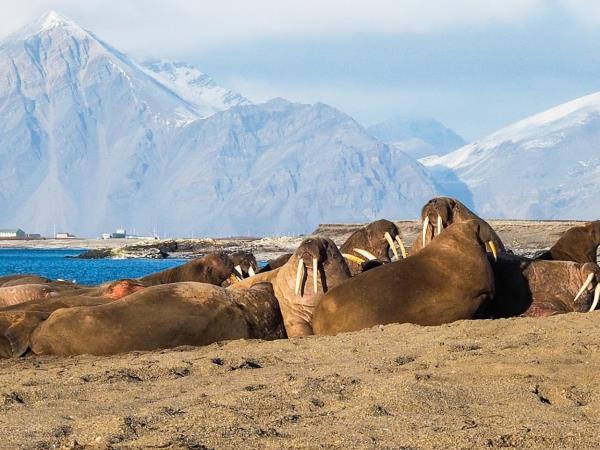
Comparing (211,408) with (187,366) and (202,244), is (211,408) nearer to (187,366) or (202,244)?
(187,366)

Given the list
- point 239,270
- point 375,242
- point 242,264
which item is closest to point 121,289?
point 239,270

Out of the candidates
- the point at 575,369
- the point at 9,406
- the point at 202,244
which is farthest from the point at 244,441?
the point at 202,244

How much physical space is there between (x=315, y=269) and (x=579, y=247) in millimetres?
4534

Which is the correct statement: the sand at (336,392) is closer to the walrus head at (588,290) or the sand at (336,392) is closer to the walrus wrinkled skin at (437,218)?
the walrus head at (588,290)

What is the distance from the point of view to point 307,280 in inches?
451

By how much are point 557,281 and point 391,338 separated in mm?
3484

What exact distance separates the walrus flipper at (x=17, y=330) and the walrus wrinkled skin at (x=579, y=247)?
268 inches

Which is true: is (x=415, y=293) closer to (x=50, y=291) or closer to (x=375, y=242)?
(x=375, y=242)

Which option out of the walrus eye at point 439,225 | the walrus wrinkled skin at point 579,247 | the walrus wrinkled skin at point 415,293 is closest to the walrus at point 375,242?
the walrus eye at point 439,225

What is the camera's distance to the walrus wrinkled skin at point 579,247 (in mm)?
14039

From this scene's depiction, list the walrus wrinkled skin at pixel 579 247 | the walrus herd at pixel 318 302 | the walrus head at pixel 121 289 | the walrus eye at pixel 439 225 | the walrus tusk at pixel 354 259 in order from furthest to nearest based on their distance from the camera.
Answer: the walrus wrinkled skin at pixel 579 247 → the walrus eye at pixel 439 225 → the walrus tusk at pixel 354 259 → the walrus head at pixel 121 289 → the walrus herd at pixel 318 302

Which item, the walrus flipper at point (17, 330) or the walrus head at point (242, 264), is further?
the walrus head at point (242, 264)

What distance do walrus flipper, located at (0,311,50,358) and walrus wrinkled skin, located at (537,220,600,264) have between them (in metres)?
6.81

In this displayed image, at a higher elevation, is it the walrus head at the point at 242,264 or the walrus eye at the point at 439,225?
the walrus eye at the point at 439,225
